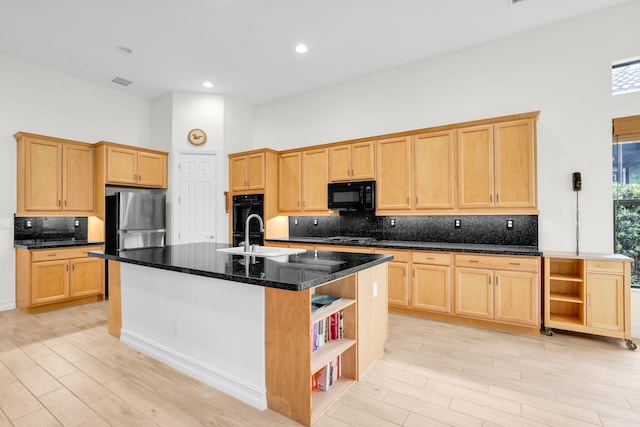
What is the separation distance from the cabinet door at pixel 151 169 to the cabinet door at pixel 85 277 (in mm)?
1394

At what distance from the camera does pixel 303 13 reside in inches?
136

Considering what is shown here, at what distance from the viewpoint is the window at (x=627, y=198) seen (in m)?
3.40

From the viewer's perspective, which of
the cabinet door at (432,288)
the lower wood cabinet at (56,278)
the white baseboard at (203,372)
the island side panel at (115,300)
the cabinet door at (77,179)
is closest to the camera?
the white baseboard at (203,372)

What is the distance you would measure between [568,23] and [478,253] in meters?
2.75

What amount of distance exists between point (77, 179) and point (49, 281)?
4.87ft

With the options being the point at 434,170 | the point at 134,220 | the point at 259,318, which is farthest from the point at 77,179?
the point at 434,170

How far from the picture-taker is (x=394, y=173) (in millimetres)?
4273

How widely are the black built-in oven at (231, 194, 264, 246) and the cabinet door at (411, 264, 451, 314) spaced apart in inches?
101

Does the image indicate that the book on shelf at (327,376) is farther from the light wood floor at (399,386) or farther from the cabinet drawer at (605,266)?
the cabinet drawer at (605,266)

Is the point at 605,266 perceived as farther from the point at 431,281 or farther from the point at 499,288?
the point at 431,281

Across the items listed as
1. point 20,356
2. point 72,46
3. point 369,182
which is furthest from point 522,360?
point 72,46

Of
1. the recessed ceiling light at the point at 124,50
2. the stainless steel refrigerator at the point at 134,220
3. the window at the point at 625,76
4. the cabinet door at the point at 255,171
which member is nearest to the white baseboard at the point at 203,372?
the stainless steel refrigerator at the point at 134,220

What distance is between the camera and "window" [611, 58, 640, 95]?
10.8 ft

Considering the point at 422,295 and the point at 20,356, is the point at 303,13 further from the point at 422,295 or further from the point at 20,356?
the point at 20,356
